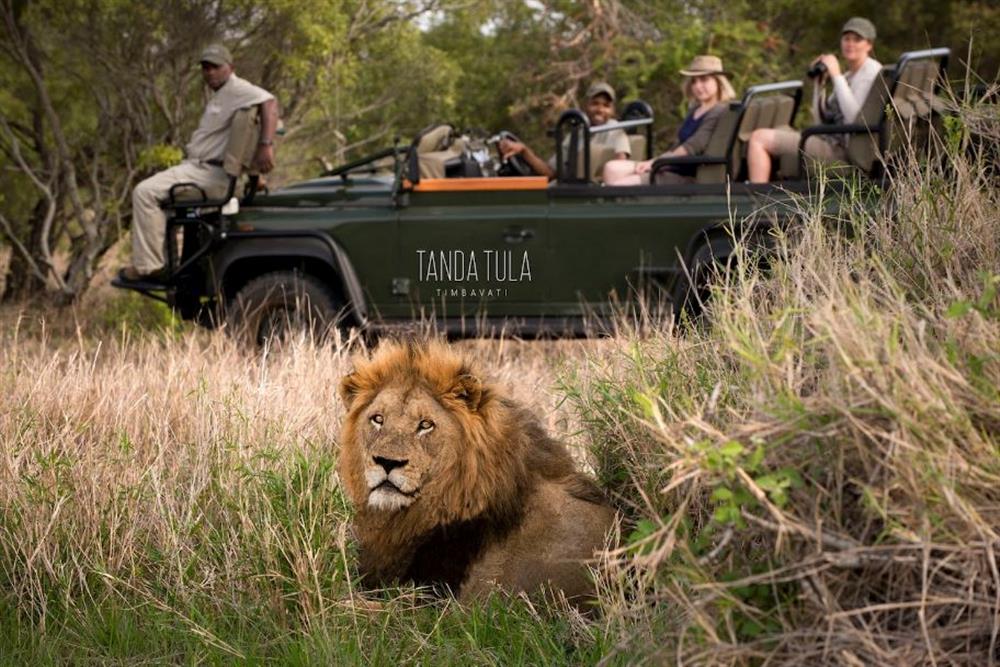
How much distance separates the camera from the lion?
3.87m

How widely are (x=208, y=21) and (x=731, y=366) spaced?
26.4 ft

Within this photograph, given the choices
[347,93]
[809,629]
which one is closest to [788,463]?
[809,629]

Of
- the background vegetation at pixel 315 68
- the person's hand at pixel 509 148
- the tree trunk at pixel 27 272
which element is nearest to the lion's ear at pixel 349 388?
the person's hand at pixel 509 148

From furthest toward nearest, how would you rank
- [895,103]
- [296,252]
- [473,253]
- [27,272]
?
[27,272] < [296,252] < [473,253] < [895,103]

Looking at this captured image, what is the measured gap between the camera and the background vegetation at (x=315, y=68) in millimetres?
11211

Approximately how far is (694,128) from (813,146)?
1.03m

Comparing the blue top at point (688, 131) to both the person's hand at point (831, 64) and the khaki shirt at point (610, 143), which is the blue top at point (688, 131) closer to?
the khaki shirt at point (610, 143)

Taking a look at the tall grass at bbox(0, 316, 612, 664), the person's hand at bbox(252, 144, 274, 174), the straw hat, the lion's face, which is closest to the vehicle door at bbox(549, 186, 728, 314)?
the straw hat

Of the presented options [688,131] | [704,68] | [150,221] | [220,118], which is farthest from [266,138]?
[704,68]

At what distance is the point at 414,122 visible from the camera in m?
17.2

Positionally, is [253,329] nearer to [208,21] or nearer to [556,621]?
[208,21]

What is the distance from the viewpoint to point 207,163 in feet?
29.7

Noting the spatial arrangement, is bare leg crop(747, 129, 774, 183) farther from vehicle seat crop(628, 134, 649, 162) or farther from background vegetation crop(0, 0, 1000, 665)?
background vegetation crop(0, 0, 1000, 665)

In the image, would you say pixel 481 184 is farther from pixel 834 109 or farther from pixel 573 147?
pixel 834 109
